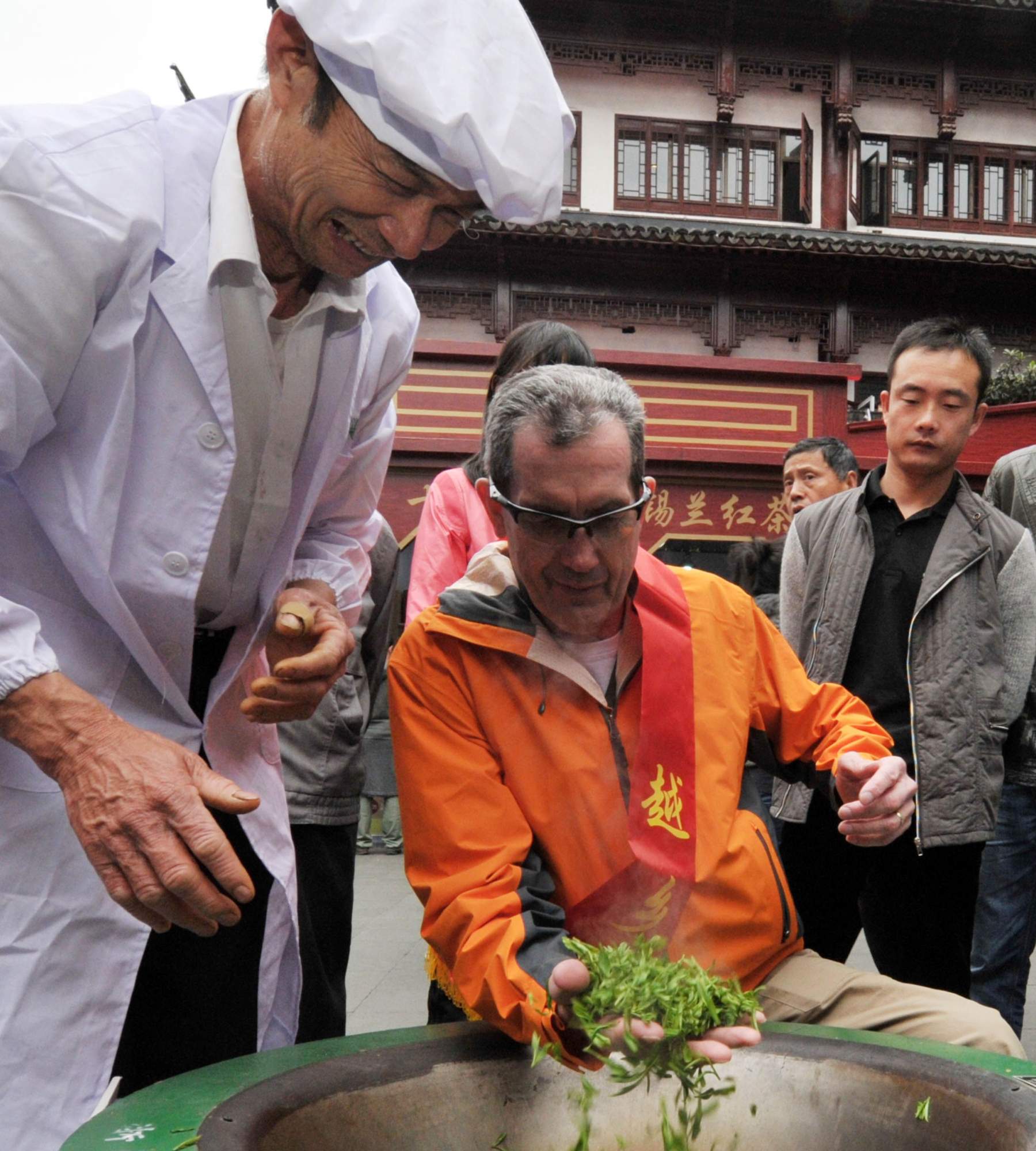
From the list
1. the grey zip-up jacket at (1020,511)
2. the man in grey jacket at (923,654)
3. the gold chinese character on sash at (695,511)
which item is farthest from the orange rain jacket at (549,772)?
the gold chinese character on sash at (695,511)

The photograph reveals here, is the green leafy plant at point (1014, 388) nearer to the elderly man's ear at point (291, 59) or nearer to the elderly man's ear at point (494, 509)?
the elderly man's ear at point (494, 509)

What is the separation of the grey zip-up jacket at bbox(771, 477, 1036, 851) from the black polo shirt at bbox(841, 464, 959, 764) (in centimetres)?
3

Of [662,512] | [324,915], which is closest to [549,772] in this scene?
[324,915]

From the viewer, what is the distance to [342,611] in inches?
78.7

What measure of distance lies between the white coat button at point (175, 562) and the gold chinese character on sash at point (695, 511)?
9167mm

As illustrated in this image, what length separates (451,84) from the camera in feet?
4.82

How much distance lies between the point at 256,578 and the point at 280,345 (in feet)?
1.09

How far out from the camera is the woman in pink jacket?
3178 millimetres

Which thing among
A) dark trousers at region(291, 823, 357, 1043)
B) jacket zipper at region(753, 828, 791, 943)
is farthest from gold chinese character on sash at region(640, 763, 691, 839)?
dark trousers at region(291, 823, 357, 1043)

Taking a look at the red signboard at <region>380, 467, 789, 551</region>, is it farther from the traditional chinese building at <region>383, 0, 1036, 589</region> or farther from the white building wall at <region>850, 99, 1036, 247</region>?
the white building wall at <region>850, 99, 1036, 247</region>

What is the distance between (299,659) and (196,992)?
597mm

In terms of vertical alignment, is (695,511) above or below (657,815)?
above

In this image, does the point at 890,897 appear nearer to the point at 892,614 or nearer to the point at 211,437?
the point at 892,614

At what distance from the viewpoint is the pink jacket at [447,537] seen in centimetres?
316
